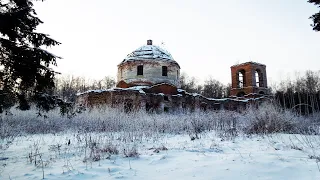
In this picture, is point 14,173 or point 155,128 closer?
point 14,173

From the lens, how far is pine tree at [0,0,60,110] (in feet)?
14.8

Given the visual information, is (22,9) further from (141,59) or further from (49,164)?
(141,59)

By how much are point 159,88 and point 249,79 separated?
14.3 metres

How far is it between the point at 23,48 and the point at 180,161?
3.69 m

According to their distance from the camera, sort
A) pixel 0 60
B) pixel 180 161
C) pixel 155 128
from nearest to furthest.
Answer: pixel 180 161
pixel 0 60
pixel 155 128

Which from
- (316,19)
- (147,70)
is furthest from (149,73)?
(316,19)

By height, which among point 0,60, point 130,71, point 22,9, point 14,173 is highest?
point 130,71

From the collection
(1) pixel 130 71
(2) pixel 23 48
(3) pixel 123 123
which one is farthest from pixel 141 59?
(2) pixel 23 48

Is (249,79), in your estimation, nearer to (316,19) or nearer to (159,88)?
(159,88)

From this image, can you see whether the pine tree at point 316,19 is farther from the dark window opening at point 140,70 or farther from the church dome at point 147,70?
the dark window opening at point 140,70

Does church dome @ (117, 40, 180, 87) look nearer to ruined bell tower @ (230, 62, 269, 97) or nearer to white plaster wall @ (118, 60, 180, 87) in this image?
white plaster wall @ (118, 60, 180, 87)

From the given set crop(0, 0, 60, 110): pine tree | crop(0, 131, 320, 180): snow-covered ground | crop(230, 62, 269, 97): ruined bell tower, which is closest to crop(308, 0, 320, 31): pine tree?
crop(0, 131, 320, 180): snow-covered ground

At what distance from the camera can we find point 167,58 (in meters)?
28.0

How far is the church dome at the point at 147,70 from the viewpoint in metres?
26.7
